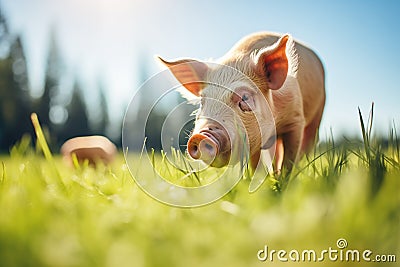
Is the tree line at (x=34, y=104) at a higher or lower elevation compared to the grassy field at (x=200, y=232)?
lower

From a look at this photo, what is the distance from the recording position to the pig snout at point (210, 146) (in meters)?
2.51

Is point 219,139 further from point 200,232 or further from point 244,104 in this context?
point 200,232

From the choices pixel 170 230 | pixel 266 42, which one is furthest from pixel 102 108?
pixel 170 230

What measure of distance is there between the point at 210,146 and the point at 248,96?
2.12 ft

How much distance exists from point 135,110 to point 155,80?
0.24 m

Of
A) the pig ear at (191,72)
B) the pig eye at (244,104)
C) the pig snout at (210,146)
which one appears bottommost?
the pig snout at (210,146)

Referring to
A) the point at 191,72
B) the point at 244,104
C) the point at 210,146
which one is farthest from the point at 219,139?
the point at 191,72

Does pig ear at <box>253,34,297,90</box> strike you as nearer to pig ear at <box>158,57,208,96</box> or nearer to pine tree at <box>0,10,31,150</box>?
pig ear at <box>158,57,208,96</box>

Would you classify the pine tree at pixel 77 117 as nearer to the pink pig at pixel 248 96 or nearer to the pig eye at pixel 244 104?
the pink pig at pixel 248 96

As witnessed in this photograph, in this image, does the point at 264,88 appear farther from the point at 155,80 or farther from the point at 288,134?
the point at 155,80

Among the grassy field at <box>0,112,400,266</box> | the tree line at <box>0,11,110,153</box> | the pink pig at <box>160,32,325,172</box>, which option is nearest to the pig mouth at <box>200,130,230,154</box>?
the pink pig at <box>160,32,325,172</box>

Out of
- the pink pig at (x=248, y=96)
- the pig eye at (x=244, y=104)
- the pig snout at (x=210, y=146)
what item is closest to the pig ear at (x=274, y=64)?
the pink pig at (x=248, y=96)

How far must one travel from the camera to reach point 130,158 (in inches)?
86.2

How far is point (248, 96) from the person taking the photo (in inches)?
119
